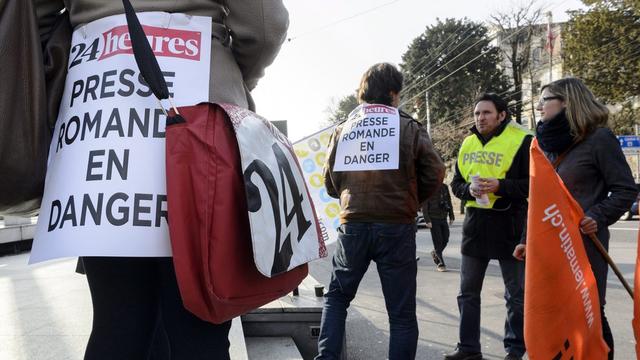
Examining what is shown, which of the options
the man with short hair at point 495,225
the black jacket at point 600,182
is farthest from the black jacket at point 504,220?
the black jacket at point 600,182

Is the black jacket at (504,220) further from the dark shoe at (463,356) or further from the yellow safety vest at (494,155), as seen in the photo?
the dark shoe at (463,356)

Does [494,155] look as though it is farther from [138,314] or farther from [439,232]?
[439,232]

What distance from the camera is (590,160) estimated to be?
9.73ft

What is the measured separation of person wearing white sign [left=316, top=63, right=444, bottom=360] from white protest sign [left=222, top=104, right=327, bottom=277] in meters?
1.64

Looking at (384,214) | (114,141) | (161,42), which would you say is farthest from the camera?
(384,214)

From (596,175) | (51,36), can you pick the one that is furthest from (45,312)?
(596,175)

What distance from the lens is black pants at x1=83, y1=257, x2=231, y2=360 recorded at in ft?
4.33

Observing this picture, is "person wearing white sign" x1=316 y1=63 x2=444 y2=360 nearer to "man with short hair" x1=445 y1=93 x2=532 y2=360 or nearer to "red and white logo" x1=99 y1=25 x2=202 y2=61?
"man with short hair" x1=445 y1=93 x2=532 y2=360

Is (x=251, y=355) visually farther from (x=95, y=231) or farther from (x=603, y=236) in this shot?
(x=95, y=231)


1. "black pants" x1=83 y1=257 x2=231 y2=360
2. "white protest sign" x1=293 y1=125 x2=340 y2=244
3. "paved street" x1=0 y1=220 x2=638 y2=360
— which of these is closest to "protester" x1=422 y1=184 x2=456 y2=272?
"paved street" x1=0 y1=220 x2=638 y2=360

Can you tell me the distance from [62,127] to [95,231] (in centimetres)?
30

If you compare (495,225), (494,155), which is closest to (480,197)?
(495,225)

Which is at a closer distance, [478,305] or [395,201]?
[395,201]

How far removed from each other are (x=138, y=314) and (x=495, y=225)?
9.56ft
